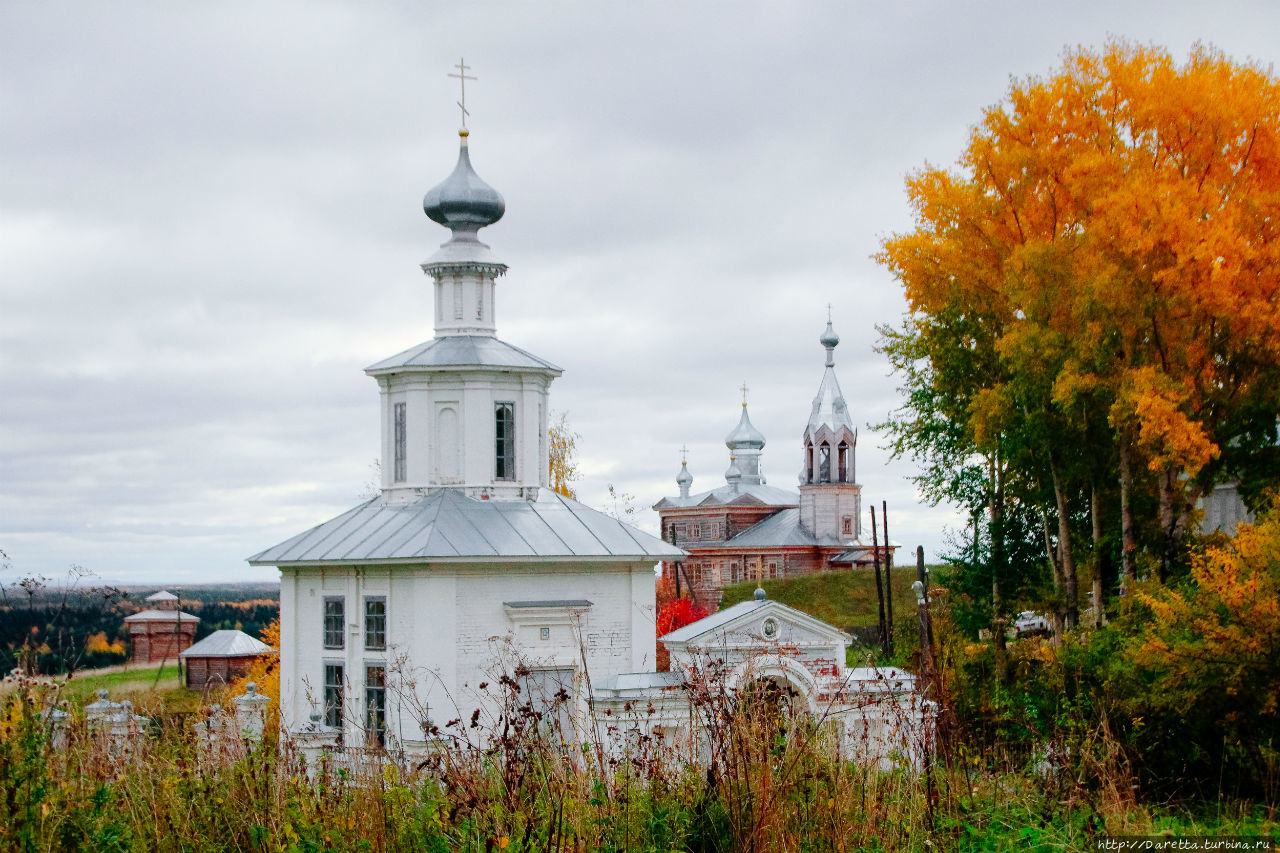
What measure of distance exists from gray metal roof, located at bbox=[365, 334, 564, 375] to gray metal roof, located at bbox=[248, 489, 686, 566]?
2202 millimetres

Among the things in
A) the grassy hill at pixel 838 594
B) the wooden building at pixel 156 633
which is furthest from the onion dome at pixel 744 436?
the wooden building at pixel 156 633

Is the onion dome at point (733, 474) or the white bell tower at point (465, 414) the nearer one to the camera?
the white bell tower at point (465, 414)

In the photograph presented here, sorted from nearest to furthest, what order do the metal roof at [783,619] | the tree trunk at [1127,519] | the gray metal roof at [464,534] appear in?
the metal roof at [783,619], the tree trunk at [1127,519], the gray metal roof at [464,534]

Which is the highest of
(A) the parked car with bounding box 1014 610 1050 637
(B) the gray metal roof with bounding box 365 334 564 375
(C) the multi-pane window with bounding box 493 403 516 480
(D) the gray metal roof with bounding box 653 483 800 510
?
(D) the gray metal roof with bounding box 653 483 800 510

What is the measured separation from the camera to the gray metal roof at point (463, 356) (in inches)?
889

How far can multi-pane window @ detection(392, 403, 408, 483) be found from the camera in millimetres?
23000

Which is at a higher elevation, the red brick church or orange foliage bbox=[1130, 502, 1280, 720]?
the red brick church

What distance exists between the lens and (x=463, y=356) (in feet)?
74.6

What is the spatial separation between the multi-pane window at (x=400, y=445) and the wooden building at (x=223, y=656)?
20.1 meters

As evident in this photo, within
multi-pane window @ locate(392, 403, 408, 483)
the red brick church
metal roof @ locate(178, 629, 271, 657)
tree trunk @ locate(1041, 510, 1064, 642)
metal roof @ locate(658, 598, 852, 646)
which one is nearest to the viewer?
metal roof @ locate(658, 598, 852, 646)

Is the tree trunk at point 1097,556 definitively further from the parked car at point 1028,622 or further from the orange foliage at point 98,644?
the orange foliage at point 98,644

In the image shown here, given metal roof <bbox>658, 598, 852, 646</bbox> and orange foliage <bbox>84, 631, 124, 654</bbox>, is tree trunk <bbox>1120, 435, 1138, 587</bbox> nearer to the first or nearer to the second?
metal roof <bbox>658, 598, 852, 646</bbox>

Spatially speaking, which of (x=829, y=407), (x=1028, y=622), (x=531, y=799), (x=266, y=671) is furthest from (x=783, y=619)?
(x=829, y=407)

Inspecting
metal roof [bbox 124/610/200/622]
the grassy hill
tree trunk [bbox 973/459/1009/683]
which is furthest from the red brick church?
tree trunk [bbox 973/459/1009/683]
